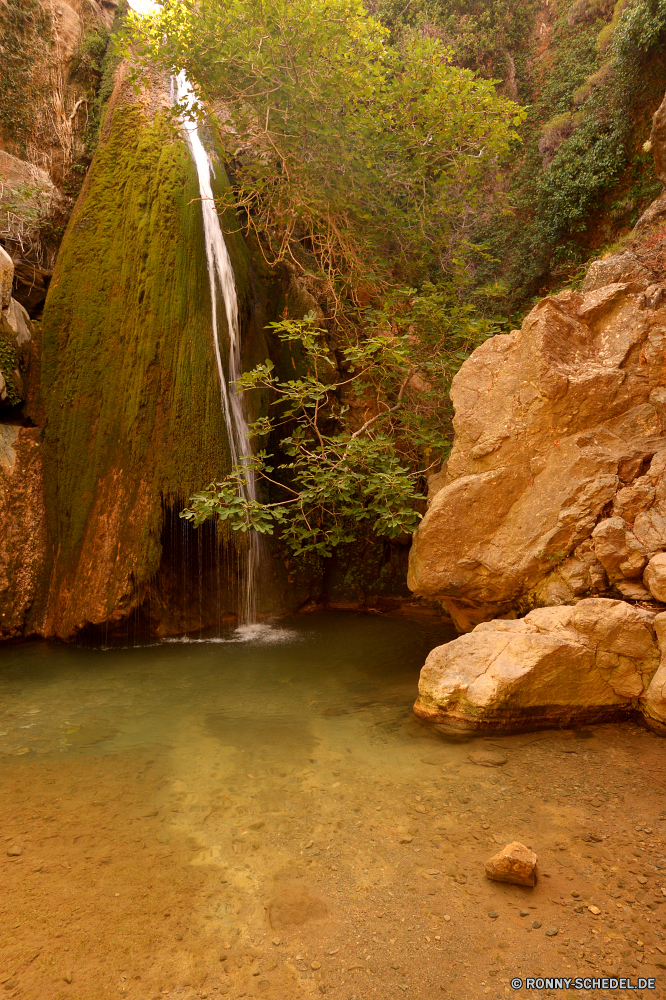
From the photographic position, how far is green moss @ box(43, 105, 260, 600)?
687 centimetres

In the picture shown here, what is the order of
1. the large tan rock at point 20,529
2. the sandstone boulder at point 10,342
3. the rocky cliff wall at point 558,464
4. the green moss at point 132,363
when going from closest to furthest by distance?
1. the rocky cliff wall at point 558,464
2. the large tan rock at point 20,529
3. the sandstone boulder at point 10,342
4. the green moss at point 132,363

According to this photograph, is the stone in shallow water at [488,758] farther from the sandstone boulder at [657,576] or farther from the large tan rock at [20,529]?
the large tan rock at [20,529]

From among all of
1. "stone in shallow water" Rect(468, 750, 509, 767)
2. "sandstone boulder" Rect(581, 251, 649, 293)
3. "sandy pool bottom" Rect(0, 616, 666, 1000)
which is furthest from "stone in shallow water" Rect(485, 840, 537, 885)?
"sandstone boulder" Rect(581, 251, 649, 293)

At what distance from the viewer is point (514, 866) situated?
2.36 meters

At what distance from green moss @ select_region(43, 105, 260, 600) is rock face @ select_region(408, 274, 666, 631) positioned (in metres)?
3.39

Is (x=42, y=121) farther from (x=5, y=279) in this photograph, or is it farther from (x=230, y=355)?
(x=230, y=355)

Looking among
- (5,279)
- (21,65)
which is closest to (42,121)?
(21,65)

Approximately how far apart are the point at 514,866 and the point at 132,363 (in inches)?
267

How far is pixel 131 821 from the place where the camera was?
2.94 m

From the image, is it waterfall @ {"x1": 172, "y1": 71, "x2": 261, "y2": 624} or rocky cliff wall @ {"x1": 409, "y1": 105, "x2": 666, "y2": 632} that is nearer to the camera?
rocky cliff wall @ {"x1": 409, "y1": 105, "x2": 666, "y2": 632}

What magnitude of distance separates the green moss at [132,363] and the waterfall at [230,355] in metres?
0.15

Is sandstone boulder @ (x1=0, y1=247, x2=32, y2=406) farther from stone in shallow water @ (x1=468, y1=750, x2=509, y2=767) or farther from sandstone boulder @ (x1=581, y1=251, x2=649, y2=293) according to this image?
sandstone boulder @ (x1=581, y1=251, x2=649, y2=293)

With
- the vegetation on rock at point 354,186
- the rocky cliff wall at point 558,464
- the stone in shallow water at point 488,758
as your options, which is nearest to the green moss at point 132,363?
the vegetation on rock at point 354,186

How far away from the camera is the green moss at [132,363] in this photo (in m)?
6.87
